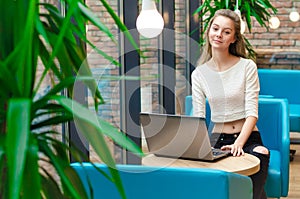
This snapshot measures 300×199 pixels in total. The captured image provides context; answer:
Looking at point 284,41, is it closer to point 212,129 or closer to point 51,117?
point 212,129

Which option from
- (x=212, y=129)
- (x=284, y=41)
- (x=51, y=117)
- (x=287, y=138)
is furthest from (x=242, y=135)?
(x=284, y=41)

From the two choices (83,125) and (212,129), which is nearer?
(83,125)

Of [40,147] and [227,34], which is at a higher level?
[227,34]

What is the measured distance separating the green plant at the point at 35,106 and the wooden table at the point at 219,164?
168 cm

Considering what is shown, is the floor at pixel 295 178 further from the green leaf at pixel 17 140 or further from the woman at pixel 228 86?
the green leaf at pixel 17 140

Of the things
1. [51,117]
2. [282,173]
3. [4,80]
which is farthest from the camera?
[282,173]

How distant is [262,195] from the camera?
3.71 metres

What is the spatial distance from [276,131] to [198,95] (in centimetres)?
81

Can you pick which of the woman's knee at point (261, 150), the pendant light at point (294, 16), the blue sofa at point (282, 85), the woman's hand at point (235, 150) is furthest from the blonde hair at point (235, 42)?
the pendant light at point (294, 16)

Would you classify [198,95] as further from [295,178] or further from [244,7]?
[244,7]

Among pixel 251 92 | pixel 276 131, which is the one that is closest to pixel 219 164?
pixel 251 92

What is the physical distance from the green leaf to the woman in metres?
2.66

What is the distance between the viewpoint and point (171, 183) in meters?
2.32

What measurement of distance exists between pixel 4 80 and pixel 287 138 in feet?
10.3
